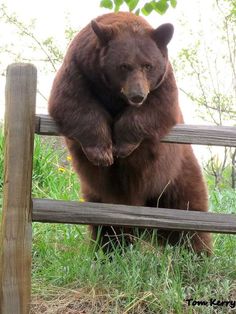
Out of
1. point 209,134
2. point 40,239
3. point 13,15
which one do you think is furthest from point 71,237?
point 13,15

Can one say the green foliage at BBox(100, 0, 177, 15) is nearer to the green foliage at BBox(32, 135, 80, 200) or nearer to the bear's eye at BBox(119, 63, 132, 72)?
the bear's eye at BBox(119, 63, 132, 72)

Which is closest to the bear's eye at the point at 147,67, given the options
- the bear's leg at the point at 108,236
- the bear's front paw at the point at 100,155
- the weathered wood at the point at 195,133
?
the weathered wood at the point at 195,133

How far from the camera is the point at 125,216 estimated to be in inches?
139

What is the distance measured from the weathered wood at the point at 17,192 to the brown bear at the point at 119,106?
0.34m

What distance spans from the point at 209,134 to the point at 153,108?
45 cm

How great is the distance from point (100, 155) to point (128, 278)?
2.37ft

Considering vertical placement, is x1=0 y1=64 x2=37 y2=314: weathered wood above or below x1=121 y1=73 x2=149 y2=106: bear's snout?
below

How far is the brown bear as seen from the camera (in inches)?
148

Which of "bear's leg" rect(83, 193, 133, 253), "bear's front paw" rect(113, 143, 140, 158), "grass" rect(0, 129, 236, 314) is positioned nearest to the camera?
"grass" rect(0, 129, 236, 314)

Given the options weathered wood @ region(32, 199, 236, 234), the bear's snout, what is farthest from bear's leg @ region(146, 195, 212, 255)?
the bear's snout

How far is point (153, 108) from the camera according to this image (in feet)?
13.0

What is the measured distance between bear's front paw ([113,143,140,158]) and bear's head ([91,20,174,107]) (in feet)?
0.79

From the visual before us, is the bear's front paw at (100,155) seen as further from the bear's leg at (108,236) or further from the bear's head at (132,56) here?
the bear's leg at (108,236)

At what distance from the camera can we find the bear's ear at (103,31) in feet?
12.8
